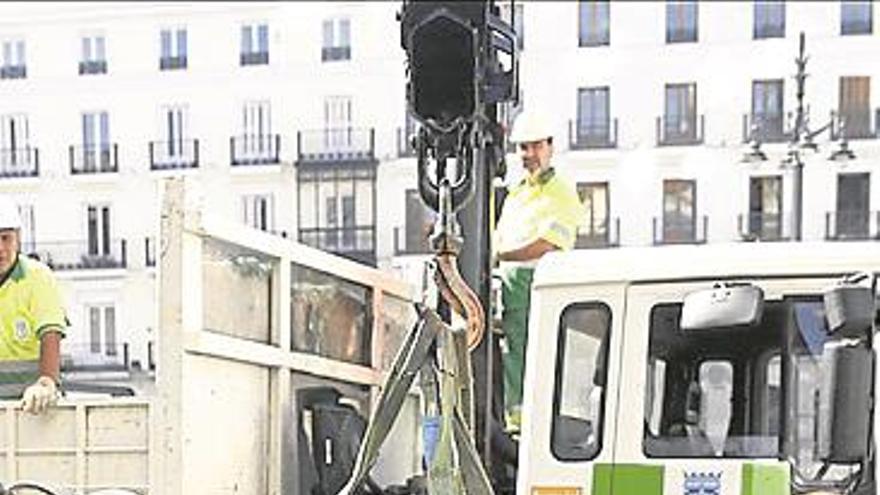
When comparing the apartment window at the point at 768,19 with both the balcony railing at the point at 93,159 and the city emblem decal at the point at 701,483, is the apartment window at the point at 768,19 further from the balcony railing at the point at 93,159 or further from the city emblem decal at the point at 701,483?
the city emblem decal at the point at 701,483

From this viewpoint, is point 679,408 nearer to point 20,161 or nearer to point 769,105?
point 20,161

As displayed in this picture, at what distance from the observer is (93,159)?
15.2 m

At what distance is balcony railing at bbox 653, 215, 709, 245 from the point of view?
58.2ft

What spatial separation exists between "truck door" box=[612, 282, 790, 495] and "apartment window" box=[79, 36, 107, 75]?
1113 cm

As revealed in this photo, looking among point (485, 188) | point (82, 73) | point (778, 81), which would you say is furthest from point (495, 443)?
point (778, 81)

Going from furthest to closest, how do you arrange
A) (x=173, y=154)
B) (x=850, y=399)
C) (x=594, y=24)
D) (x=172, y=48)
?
1. (x=594, y=24)
2. (x=172, y=48)
3. (x=173, y=154)
4. (x=850, y=399)

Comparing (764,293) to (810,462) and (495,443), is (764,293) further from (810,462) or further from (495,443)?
(495,443)

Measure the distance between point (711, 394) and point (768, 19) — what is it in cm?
1780

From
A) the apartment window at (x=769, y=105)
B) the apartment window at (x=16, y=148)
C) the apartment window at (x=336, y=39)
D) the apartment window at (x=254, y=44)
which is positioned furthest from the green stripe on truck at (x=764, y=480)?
the apartment window at (x=336, y=39)

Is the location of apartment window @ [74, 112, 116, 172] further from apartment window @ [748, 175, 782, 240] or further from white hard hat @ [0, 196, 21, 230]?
white hard hat @ [0, 196, 21, 230]

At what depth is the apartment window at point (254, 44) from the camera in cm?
1811

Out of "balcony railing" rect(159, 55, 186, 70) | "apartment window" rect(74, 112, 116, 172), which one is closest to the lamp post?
"apartment window" rect(74, 112, 116, 172)

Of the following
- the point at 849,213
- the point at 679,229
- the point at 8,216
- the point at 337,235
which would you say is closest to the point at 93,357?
the point at 8,216

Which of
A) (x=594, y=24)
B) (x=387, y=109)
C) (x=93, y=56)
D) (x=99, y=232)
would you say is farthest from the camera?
(x=387, y=109)
